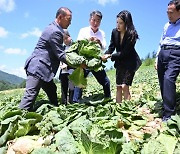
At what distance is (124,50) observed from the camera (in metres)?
6.62

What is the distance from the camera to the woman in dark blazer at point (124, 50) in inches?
255

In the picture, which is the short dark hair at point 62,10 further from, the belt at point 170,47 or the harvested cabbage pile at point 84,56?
the belt at point 170,47

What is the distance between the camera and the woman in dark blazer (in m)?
6.48

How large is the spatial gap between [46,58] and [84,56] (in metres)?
0.78

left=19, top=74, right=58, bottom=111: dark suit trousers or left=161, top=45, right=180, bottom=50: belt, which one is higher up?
left=161, top=45, right=180, bottom=50: belt

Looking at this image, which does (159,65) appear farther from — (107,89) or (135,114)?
(107,89)

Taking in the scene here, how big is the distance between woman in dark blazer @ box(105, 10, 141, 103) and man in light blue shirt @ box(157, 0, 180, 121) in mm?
931

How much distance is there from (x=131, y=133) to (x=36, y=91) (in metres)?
1.98

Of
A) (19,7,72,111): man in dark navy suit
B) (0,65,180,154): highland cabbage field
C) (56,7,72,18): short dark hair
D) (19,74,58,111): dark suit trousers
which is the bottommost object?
(0,65,180,154): highland cabbage field

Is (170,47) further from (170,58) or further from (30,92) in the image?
(30,92)

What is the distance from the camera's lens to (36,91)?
5980mm

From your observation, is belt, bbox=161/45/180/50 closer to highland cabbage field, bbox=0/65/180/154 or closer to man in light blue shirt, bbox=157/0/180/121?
man in light blue shirt, bbox=157/0/180/121

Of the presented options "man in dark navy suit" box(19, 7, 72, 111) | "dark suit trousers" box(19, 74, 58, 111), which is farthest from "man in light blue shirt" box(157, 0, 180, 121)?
"dark suit trousers" box(19, 74, 58, 111)

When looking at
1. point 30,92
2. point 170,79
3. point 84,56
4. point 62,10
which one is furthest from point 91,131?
point 62,10
